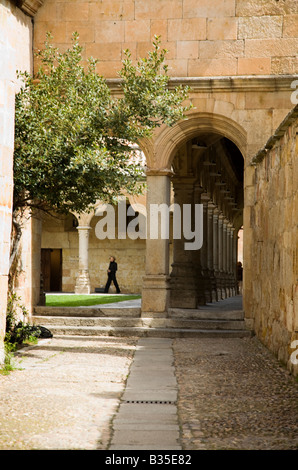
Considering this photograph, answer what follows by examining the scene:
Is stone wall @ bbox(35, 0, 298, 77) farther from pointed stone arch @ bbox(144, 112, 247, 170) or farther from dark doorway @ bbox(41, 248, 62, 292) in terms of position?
dark doorway @ bbox(41, 248, 62, 292)

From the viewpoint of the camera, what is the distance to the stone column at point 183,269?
14.8m

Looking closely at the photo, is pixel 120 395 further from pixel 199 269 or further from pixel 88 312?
pixel 199 269

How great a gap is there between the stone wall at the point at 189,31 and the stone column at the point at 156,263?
69.0 inches

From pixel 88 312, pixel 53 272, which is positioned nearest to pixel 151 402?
pixel 88 312

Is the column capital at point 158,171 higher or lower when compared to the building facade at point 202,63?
lower

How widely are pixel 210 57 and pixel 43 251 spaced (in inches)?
756

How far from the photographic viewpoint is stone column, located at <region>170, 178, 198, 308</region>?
14.8 m

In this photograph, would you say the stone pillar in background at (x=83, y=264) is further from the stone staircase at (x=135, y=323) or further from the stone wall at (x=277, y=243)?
the stone wall at (x=277, y=243)

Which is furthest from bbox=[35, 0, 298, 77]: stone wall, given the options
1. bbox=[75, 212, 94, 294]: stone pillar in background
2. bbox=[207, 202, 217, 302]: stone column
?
bbox=[75, 212, 94, 294]: stone pillar in background

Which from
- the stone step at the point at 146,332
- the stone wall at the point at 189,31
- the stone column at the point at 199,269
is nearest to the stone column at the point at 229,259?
the stone column at the point at 199,269

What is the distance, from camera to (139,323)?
40.5 ft
